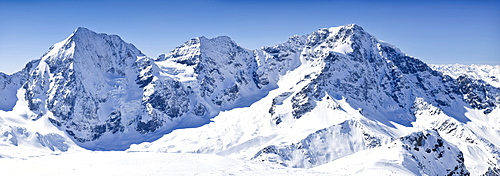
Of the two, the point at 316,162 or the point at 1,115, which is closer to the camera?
the point at 316,162

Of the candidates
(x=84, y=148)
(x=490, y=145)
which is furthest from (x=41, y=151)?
(x=490, y=145)

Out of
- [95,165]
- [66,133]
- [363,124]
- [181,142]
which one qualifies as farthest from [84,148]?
[95,165]

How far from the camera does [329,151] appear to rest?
165 meters

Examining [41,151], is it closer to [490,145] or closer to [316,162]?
[316,162]

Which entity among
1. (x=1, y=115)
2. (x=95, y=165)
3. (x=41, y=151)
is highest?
(x=1, y=115)

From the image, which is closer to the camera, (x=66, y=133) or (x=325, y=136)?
(x=325, y=136)

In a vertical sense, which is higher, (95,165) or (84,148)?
(84,148)

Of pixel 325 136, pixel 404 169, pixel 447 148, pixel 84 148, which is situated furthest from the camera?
pixel 84 148

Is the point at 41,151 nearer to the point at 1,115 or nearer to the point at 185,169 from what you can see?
the point at 1,115

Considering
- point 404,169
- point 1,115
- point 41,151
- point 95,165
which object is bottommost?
point 404,169

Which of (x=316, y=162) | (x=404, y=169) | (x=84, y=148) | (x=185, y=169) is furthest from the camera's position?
(x=84, y=148)

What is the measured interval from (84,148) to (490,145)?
703 ft

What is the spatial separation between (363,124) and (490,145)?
73802 millimetres

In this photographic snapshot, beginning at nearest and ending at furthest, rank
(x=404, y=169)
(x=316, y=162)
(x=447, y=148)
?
(x=404, y=169) < (x=447, y=148) < (x=316, y=162)
